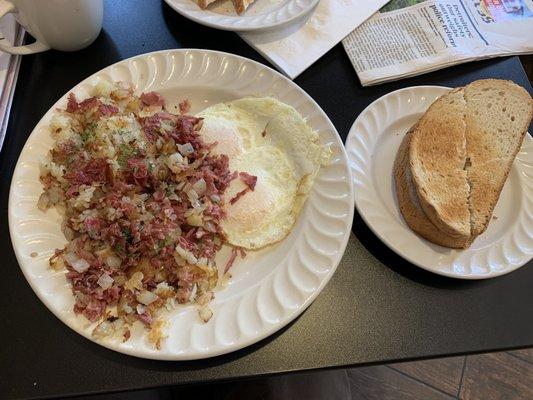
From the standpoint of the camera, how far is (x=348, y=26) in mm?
1560

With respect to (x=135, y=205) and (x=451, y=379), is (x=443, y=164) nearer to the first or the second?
(x=135, y=205)

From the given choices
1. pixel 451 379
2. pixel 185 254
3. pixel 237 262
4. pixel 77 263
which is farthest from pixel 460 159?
pixel 451 379

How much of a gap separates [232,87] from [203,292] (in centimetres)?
61

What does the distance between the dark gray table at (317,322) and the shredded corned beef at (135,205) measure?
149 mm

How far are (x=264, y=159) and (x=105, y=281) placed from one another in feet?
1.70

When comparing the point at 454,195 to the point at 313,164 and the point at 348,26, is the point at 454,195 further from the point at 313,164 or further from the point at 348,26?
the point at 348,26

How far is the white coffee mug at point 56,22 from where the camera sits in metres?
1.19

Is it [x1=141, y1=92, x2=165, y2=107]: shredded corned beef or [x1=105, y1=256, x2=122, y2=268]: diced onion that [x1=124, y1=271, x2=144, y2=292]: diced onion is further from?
[x1=141, y1=92, x2=165, y2=107]: shredded corned beef

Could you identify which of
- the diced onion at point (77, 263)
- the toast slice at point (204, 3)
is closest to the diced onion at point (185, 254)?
the diced onion at point (77, 263)

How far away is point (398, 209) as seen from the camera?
124cm

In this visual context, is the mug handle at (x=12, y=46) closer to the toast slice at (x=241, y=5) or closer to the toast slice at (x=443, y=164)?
the toast slice at (x=241, y=5)

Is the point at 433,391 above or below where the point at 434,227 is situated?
below

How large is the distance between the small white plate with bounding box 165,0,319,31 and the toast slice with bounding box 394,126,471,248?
1.93 feet

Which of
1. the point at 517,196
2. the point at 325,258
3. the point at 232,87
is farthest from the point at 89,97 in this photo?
the point at 517,196
